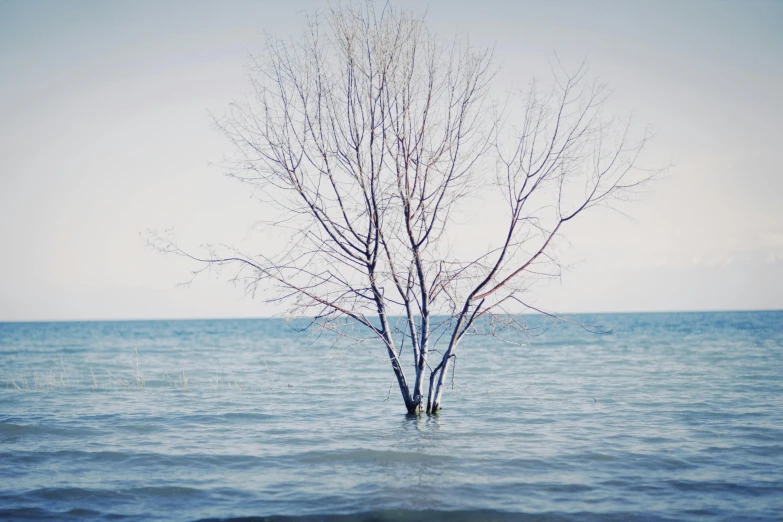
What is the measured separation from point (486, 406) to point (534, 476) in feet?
21.1

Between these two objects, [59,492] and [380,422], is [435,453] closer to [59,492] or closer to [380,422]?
[380,422]

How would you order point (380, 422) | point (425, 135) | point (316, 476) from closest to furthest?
point (316, 476) < point (425, 135) < point (380, 422)

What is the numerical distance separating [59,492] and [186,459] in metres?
2.25

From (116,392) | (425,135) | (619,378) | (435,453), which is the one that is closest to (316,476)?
(435,453)

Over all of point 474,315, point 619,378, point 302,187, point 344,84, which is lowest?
point 619,378

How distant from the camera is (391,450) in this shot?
1093 centimetres

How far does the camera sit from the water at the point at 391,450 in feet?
26.9

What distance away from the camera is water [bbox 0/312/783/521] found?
26.9 feet

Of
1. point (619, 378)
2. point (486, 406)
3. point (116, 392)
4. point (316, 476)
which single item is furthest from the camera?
point (619, 378)

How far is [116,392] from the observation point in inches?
765

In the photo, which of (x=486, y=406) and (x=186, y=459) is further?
(x=486, y=406)

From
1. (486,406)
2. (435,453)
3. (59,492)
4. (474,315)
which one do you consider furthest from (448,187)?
(59,492)

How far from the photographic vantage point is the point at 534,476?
9430 mm

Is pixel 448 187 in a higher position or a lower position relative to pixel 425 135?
lower
